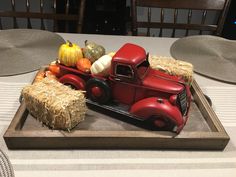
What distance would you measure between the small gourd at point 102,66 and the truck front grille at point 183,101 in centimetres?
19

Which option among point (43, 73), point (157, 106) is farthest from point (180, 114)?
point (43, 73)

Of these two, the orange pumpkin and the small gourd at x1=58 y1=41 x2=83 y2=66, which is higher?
the small gourd at x1=58 y1=41 x2=83 y2=66

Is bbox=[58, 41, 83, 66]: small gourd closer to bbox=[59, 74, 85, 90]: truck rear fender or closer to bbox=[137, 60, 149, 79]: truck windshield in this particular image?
bbox=[59, 74, 85, 90]: truck rear fender

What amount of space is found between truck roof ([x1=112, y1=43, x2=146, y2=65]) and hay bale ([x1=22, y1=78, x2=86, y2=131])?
13 centimetres

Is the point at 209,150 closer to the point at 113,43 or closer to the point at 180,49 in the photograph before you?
the point at 180,49

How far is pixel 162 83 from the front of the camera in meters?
0.68

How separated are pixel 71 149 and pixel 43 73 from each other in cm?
31

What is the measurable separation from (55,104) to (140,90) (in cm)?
21

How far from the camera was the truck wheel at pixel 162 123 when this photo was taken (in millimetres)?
656

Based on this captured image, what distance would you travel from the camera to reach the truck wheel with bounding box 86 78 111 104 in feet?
2.32

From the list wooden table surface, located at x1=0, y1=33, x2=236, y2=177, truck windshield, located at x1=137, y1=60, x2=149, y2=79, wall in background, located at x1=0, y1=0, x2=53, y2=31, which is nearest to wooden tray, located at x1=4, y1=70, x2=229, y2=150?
wooden table surface, located at x1=0, y1=33, x2=236, y2=177

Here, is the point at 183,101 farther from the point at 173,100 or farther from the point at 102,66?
the point at 102,66

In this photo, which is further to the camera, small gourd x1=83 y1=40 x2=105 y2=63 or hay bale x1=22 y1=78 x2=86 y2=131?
small gourd x1=83 y1=40 x2=105 y2=63

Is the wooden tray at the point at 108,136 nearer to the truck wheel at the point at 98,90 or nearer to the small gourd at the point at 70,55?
the truck wheel at the point at 98,90
